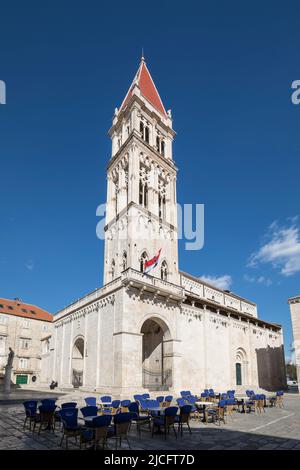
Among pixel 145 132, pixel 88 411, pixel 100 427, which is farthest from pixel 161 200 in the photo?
pixel 100 427

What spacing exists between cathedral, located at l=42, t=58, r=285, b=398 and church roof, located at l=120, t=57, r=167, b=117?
167mm

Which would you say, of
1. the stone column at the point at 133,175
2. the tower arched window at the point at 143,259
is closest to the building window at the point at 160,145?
the stone column at the point at 133,175

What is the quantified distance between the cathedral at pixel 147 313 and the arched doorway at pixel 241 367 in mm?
90

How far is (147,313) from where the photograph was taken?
833 inches

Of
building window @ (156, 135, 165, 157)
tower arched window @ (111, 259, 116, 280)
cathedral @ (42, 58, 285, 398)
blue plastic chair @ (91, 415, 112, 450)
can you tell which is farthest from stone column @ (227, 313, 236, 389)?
blue plastic chair @ (91, 415, 112, 450)

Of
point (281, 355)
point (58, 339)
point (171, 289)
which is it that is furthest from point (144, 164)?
point (281, 355)

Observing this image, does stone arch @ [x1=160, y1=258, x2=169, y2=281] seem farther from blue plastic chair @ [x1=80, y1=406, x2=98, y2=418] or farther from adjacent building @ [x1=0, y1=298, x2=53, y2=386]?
adjacent building @ [x1=0, y1=298, x2=53, y2=386]

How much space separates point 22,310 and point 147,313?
30.2 metres

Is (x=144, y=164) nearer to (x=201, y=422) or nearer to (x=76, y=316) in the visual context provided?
(x=76, y=316)

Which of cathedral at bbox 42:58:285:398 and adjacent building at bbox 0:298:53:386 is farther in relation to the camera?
adjacent building at bbox 0:298:53:386

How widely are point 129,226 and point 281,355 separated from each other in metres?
27.3

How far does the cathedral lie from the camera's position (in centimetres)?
2034

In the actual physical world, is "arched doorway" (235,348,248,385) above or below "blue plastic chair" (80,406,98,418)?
below
